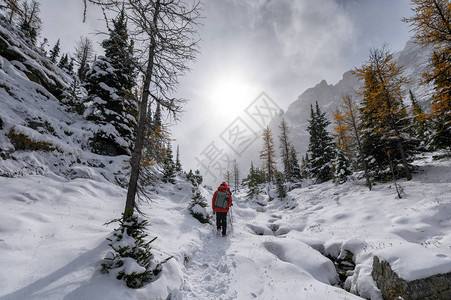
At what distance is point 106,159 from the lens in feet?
42.0

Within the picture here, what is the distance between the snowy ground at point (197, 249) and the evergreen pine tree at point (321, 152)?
1388 centimetres

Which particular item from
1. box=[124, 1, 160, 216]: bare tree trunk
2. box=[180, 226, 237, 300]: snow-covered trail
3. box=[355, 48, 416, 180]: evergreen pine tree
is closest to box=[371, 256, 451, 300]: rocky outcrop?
box=[180, 226, 237, 300]: snow-covered trail

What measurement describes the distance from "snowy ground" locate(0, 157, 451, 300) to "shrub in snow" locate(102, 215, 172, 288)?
20 cm

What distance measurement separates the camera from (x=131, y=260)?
3.67m

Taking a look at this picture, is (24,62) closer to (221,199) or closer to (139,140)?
(139,140)

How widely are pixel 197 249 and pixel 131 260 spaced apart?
3.51 m

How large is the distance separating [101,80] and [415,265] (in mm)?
19345

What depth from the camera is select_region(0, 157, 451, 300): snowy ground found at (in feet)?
10.6

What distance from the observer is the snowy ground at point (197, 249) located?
3.24 m

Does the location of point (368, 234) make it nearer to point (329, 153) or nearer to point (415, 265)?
point (415, 265)

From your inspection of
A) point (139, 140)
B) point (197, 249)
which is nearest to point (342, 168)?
point (197, 249)

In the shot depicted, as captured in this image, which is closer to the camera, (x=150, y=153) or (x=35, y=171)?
(x=150, y=153)

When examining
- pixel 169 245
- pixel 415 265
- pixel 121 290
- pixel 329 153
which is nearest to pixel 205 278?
pixel 169 245

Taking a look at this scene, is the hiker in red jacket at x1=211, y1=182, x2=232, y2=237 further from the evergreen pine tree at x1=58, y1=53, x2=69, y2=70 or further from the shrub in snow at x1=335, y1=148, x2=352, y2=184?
the evergreen pine tree at x1=58, y1=53, x2=69, y2=70
